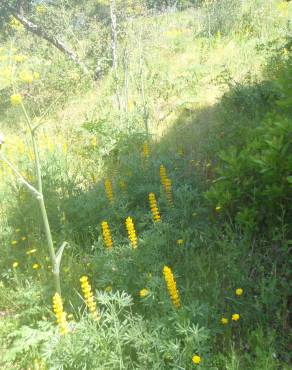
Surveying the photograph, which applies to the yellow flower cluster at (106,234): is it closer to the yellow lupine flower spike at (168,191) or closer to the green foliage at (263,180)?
the yellow lupine flower spike at (168,191)

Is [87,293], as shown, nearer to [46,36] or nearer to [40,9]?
[40,9]

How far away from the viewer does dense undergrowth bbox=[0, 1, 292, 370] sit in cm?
191

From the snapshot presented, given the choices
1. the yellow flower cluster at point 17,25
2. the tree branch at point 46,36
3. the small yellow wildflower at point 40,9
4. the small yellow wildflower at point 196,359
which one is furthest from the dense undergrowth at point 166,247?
the small yellow wildflower at point 40,9

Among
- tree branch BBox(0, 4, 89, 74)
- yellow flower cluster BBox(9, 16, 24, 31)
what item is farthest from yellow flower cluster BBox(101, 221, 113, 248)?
tree branch BBox(0, 4, 89, 74)

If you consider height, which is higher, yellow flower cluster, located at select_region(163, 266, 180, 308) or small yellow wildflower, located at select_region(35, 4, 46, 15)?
small yellow wildflower, located at select_region(35, 4, 46, 15)

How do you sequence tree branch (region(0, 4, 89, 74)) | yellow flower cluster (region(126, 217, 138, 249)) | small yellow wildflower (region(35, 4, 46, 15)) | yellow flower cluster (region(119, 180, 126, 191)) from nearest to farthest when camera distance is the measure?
yellow flower cluster (region(126, 217, 138, 249)), yellow flower cluster (region(119, 180, 126, 191)), small yellow wildflower (region(35, 4, 46, 15)), tree branch (region(0, 4, 89, 74))

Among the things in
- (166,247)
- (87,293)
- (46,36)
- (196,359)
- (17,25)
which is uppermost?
(17,25)

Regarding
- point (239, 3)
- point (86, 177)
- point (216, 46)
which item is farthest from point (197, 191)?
point (239, 3)

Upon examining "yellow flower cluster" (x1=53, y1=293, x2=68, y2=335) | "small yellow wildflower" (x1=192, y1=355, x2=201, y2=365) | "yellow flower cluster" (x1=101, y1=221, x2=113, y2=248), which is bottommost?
"small yellow wildflower" (x1=192, y1=355, x2=201, y2=365)

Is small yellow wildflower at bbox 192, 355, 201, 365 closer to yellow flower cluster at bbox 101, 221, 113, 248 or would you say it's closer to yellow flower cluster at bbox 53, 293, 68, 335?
yellow flower cluster at bbox 53, 293, 68, 335

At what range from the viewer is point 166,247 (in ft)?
8.63

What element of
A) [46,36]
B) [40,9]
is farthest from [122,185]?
[46,36]

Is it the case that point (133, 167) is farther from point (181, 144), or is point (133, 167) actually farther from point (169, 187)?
point (181, 144)

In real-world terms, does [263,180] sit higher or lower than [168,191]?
higher
